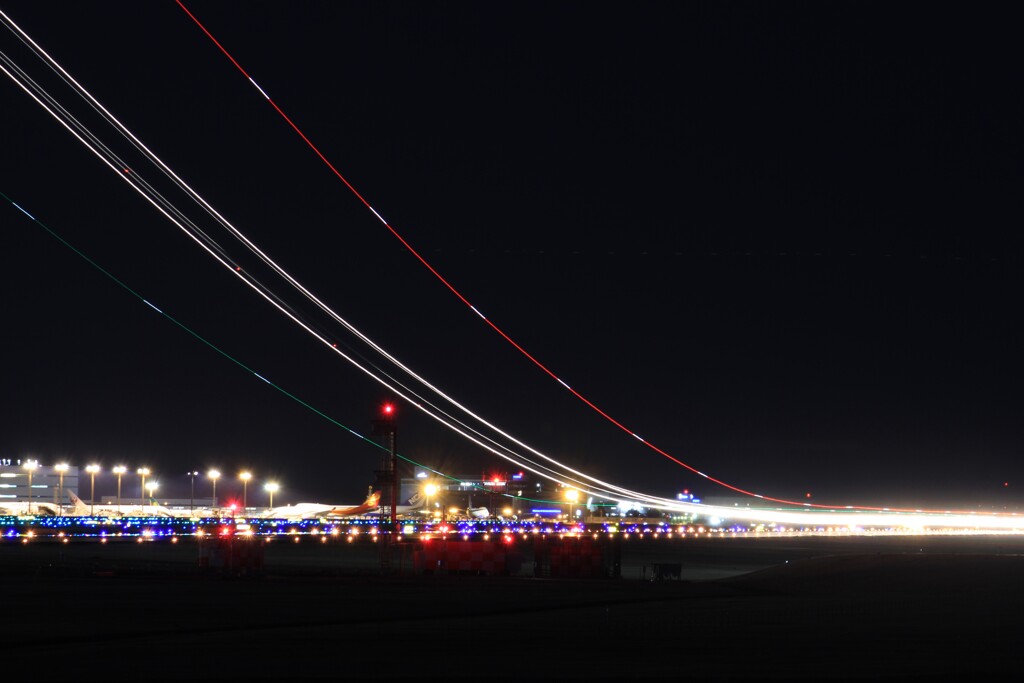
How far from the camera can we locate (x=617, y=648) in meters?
25.3

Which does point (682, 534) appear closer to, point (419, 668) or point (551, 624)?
point (551, 624)

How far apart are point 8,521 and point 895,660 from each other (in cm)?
11938

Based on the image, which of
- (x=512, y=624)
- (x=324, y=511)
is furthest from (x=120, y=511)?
(x=512, y=624)

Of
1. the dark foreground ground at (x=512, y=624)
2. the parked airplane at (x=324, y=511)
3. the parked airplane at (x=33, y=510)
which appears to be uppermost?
the parked airplane at (x=33, y=510)

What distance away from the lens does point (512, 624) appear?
103 feet

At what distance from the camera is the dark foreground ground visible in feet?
70.6

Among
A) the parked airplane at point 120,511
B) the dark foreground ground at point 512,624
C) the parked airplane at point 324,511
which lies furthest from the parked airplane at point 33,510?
the dark foreground ground at point 512,624

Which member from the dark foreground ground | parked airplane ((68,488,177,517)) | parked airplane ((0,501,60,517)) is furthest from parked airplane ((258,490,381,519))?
the dark foreground ground

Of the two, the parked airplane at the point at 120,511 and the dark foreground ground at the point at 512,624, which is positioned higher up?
the parked airplane at the point at 120,511

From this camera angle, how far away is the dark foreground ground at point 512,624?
70.6 feet

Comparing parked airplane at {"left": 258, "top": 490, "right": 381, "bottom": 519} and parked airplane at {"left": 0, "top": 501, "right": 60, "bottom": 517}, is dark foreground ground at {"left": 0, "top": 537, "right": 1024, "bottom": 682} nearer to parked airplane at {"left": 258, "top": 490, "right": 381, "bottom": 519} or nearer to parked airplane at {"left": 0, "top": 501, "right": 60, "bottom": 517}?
parked airplane at {"left": 0, "top": 501, "right": 60, "bottom": 517}

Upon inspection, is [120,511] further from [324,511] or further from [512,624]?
[512,624]

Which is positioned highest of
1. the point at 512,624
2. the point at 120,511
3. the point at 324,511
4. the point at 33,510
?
the point at 33,510

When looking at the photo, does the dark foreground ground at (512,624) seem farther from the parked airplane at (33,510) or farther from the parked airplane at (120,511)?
the parked airplane at (120,511)
